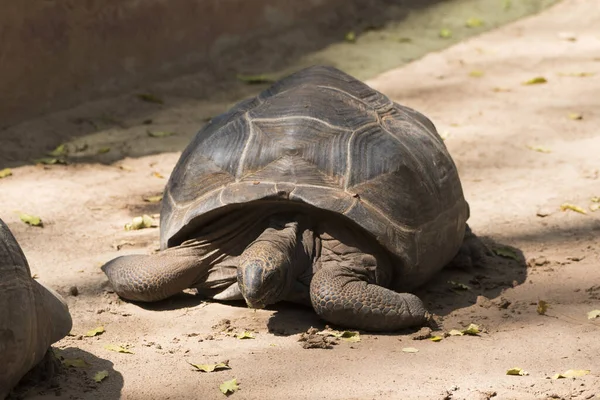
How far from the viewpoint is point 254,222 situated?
→ 496 centimetres

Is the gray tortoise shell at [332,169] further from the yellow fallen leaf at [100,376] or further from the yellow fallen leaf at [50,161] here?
the yellow fallen leaf at [50,161]

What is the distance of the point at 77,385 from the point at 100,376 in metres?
0.11

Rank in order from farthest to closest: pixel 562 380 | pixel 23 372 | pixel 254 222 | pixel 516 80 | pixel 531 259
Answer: pixel 516 80, pixel 531 259, pixel 254 222, pixel 562 380, pixel 23 372

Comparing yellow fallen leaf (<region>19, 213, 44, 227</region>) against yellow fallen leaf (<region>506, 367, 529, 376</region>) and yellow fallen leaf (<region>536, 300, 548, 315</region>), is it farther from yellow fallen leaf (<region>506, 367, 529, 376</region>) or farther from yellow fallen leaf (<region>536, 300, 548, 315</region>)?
yellow fallen leaf (<region>506, 367, 529, 376</region>)

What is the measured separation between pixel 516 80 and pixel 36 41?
4263 mm

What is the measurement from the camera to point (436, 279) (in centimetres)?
542

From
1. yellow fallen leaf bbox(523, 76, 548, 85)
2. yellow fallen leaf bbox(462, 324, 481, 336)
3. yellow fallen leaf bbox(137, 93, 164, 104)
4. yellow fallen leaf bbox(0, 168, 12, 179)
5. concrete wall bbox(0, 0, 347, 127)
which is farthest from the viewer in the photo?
yellow fallen leaf bbox(523, 76, 548, 85)

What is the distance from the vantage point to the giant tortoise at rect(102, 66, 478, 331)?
464cm

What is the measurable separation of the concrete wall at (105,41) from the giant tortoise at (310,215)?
9.84ft

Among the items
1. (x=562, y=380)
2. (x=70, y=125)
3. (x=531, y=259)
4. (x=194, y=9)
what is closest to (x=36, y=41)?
(x=70, y=125)

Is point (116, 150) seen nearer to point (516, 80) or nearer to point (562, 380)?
point (516, 80)

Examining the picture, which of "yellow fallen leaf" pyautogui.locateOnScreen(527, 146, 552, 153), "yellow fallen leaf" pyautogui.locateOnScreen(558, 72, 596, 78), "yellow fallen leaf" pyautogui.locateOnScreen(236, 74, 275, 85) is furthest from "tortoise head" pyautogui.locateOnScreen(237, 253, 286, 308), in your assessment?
"yellow fallen leaf" pyautogui.locateOnScreen(558, 72, 596, 78)

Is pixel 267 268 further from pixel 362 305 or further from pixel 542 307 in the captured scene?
pixel 542 307

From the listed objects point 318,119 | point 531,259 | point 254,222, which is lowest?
point 531,259
